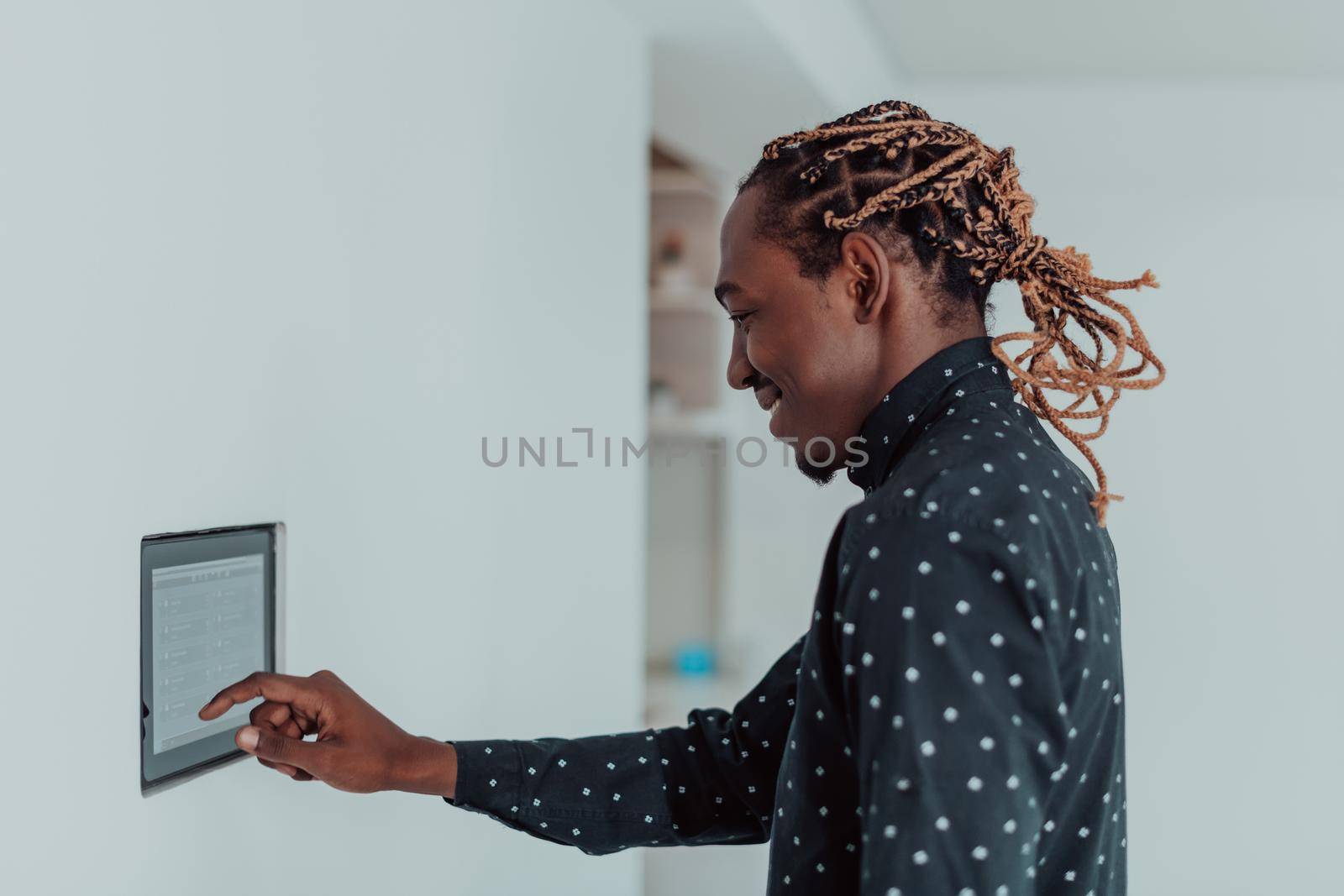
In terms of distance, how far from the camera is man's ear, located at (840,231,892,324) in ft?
2.88

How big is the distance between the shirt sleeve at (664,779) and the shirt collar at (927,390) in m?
0.32

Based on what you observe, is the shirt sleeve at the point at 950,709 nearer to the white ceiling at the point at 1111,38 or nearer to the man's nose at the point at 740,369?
the man's nose at the point at 740,369

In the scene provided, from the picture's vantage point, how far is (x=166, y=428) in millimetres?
881

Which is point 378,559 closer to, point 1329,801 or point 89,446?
point 89,446

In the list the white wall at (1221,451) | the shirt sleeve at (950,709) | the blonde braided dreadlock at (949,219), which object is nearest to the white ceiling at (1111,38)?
the white wall at (1221,451)

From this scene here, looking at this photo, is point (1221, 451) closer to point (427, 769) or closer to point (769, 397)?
point (769, 397)

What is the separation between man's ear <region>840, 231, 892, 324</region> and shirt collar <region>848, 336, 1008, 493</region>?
0.06 m

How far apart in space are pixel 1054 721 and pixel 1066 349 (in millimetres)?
351

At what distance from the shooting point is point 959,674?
2.28 ft

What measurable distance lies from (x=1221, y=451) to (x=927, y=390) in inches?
98.2

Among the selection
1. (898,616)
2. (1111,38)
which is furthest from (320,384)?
(1111,38)

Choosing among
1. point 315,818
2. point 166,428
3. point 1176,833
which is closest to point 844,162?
point 166,428

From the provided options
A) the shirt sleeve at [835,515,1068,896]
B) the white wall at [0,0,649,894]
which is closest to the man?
the shirt sleeve at [835,515,1068,896]

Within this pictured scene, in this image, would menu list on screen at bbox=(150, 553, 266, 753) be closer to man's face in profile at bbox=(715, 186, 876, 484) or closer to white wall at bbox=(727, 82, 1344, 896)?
man's face in profile at bbox=(715, 186, 876, 484)
